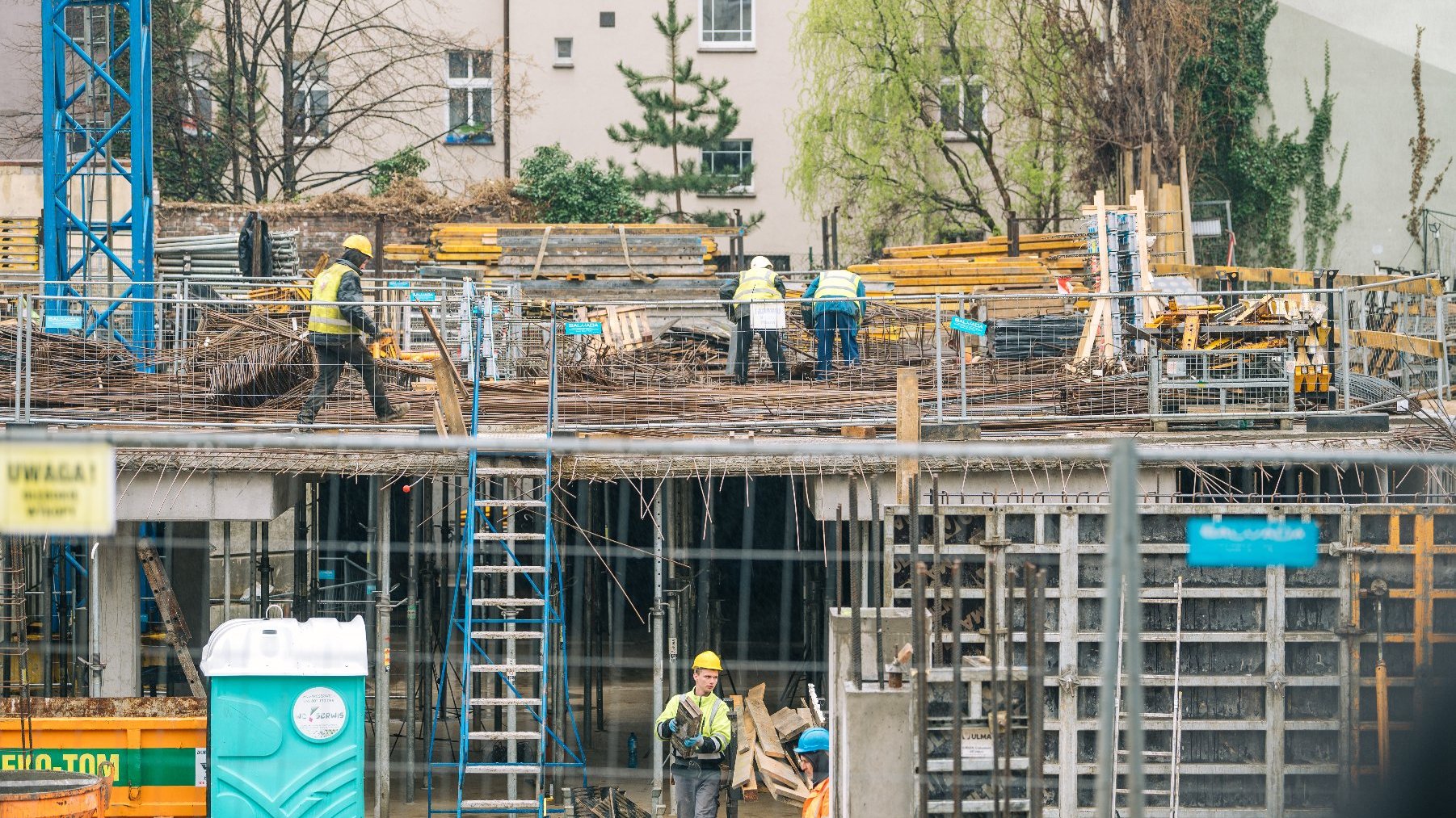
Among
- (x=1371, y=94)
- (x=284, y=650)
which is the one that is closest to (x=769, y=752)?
(x=284, y=650)

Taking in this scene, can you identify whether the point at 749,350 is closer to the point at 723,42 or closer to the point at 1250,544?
the point at 1250,544

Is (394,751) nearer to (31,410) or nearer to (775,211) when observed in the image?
(31,410)

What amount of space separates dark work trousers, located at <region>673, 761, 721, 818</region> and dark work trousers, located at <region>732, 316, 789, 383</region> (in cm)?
503

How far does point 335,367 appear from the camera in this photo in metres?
14.8

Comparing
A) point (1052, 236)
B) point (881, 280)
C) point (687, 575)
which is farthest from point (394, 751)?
point (1052, 236)

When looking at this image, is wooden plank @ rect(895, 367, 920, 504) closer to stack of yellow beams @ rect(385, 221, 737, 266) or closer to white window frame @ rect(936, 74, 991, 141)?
stack of yellow beams @ rect(385, 221, 737, 266)

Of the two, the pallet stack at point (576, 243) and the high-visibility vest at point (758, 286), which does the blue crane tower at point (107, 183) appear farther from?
the high-visibility vest at point (758, 286)

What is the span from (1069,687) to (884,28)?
21299mm

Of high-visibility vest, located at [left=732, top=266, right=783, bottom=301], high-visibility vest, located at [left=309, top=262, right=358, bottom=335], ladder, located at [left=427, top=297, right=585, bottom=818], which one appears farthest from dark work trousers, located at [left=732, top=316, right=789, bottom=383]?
high-visibility vest, located at [left=309, top=262, right=358, bottom=335]

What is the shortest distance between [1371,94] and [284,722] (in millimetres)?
23101

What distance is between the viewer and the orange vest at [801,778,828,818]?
10.8 meters

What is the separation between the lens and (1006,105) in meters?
31.0

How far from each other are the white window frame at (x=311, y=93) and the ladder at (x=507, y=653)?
1620 cm

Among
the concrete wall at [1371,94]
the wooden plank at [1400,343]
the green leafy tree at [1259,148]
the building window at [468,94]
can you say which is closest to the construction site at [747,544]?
the wooden plank at [1400,343]
